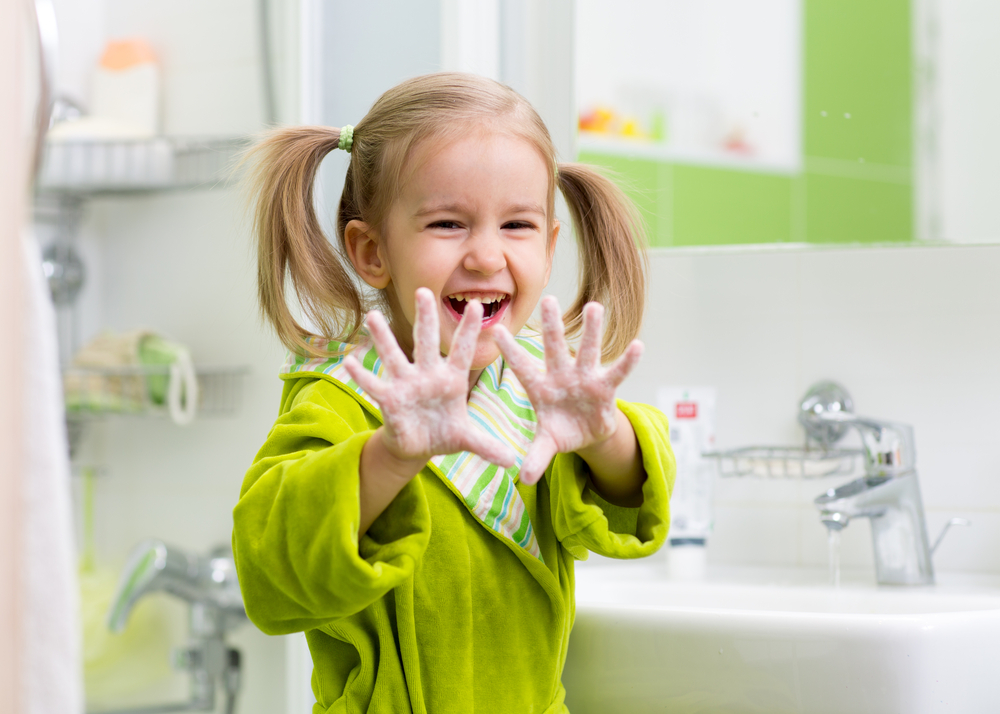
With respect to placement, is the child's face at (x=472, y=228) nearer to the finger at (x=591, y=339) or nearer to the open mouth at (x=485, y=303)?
the open mouth at (x=485, y=303)

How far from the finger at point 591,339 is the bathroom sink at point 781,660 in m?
0.28

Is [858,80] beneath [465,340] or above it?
above

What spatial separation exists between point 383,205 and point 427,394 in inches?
9.0

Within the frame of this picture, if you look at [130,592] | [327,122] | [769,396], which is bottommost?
[130,592]

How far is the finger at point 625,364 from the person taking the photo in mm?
531

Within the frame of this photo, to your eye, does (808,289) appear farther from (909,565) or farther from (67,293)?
(67,293)

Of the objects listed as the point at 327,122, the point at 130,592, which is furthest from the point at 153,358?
the point at 327,122

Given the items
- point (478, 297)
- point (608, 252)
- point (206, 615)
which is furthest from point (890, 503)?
point (206, 615)

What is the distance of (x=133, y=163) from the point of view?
136 centimetres

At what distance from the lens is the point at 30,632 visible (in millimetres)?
667

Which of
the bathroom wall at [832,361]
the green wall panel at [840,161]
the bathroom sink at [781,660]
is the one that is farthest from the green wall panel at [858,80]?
the bathroom sink at [781,660]

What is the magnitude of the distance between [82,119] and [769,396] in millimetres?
990

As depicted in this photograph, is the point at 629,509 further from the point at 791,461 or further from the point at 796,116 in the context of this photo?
the point at 796,116

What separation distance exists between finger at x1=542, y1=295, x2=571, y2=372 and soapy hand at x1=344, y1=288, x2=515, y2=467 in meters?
0.04
